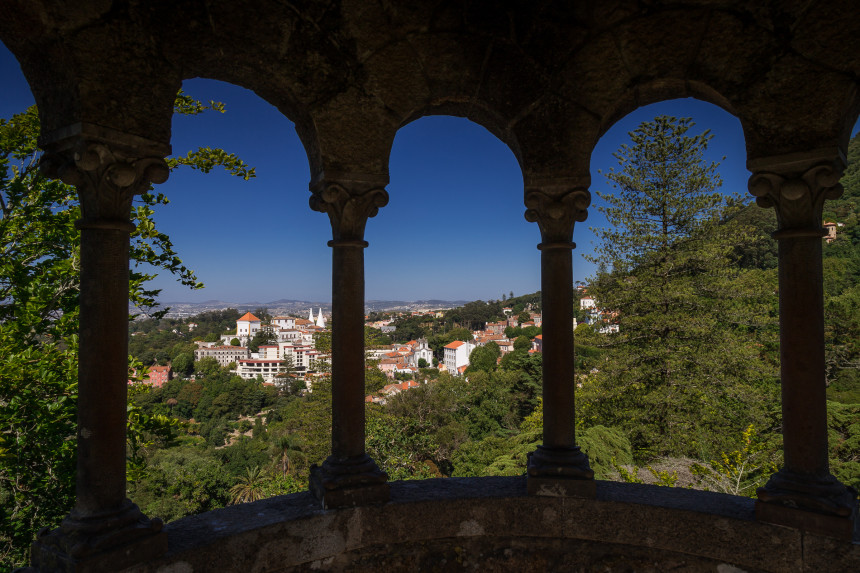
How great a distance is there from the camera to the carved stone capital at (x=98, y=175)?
9.95 feet

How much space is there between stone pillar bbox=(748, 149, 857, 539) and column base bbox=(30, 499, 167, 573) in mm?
4054

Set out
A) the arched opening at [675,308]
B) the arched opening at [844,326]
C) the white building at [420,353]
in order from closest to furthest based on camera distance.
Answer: the arched opening at [844,326] < the arched opening at [675,308] < the white building at [420,353]

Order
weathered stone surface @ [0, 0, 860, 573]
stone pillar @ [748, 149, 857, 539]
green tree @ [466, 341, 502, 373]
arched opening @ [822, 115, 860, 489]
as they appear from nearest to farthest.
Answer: weathered stone surface @ [0, 0, 860, 573] → stone pillar @ [748, 149, 857, 539] → arched opening @ [822, 115, 860, 489] → green tree @ [466, 341, 502, 373]

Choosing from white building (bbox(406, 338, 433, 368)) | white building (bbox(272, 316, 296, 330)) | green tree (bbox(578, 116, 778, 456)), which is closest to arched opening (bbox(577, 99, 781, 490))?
green tree (bbox(578, 116, 778, 456))

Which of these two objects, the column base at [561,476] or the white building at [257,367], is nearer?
the column base at [561,476]

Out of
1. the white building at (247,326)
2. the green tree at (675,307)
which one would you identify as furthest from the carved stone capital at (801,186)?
the white building at (247,326)

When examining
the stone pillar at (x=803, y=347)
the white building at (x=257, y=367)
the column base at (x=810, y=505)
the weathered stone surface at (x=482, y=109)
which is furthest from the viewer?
the white building at (x=257, y=367)

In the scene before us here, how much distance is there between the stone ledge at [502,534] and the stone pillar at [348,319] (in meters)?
0.35

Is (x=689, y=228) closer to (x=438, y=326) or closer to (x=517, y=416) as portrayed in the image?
(x=517, y=416)

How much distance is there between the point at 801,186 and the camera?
358 centimetres

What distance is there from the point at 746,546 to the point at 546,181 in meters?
3.04

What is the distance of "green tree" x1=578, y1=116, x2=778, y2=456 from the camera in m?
18.5

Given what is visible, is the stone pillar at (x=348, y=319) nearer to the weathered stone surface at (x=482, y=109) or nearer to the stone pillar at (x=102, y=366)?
the weathered stone surface at (x=482, y=109)

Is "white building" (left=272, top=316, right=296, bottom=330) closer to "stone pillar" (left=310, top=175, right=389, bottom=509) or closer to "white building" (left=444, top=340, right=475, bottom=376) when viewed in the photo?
"white building" (left=444, top=340, right=475, bottom=376)
